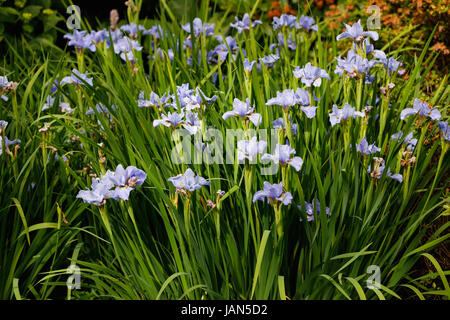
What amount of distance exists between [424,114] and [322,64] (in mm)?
599

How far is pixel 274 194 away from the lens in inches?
58.6

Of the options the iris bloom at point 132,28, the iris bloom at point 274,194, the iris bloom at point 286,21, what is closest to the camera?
the iris bloom at point 274,194

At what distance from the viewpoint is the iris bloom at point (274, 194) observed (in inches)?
57.8

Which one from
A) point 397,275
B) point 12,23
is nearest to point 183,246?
point 397,275

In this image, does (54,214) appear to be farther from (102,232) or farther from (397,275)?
(397,275)

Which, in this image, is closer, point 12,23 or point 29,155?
point 29,155

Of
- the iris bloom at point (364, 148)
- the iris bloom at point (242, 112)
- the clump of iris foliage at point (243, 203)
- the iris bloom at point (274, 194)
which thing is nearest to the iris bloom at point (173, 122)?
the clump of iris foliage at point (243, 203)

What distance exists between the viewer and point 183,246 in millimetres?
1648

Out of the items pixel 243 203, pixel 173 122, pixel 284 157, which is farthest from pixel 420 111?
pixel 173 122

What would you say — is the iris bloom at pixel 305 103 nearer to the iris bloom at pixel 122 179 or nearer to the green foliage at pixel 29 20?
the iris bloom at pixel 122 179

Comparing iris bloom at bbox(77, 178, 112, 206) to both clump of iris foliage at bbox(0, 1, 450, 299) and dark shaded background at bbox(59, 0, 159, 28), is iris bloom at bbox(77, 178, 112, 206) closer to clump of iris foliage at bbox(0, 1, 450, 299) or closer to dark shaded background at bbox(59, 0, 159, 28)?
clump of iris foliage at bbox(0, 1, 450, 299)

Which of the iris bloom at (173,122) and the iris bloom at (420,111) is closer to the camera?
the iris bloom at (173,122)

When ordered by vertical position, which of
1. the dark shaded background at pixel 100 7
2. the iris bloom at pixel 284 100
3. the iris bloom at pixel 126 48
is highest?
the dark shaded background at pixel 100 7

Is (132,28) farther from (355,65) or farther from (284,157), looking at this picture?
(284,157)
